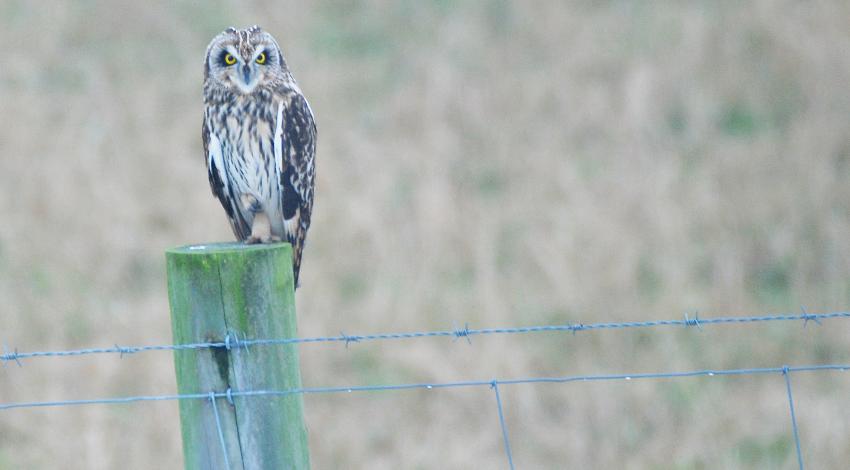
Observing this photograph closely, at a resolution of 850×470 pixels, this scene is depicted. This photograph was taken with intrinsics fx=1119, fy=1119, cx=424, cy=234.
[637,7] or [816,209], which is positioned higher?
[637,7]

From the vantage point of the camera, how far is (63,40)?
12.9 metres

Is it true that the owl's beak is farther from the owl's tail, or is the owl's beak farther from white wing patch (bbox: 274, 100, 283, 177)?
the owl's tail

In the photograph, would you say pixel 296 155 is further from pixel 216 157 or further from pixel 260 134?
pixel 216 157

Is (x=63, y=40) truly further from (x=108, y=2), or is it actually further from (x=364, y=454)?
(x=364, y=454)

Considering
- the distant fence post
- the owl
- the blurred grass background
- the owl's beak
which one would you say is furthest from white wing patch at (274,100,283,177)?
the blurred grass background

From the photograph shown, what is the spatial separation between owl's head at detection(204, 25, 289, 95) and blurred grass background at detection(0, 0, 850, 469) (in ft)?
8.90

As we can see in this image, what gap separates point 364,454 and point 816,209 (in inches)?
160

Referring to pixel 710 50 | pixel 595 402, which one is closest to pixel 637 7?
pixel 710 50

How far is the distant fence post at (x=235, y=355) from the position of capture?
99.0 inches

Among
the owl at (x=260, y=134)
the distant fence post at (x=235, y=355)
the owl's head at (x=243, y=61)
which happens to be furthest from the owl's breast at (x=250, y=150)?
the distant fence post at (x=235, y=355)

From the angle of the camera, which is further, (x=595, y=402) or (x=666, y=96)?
(x=666, y=96)

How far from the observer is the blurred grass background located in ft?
21.2

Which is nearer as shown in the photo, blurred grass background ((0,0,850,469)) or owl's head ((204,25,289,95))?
owl's head ((204,25,289,95))

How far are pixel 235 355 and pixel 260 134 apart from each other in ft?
5.62
